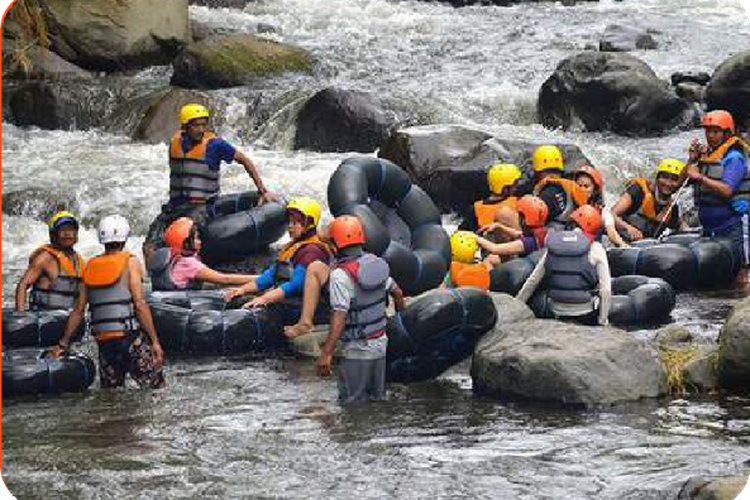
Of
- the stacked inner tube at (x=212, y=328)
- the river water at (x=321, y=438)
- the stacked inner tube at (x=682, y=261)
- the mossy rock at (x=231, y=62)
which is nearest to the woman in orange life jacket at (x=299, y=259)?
the stacked inner tube at (x=212, y=328)

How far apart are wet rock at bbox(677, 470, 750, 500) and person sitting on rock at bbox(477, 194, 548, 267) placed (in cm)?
539

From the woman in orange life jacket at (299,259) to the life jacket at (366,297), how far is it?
1.08 m

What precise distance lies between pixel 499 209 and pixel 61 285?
3922 mm

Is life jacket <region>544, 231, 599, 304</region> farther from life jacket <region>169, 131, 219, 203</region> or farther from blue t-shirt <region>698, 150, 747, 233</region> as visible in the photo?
life jacket <region>169, 131, 219, 203</region>

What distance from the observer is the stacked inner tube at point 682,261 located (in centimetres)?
1261

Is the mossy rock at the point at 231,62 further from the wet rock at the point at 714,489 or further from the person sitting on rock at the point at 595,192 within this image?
the wet rock at the point at 714,489

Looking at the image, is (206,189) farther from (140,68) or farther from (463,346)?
(140,68)

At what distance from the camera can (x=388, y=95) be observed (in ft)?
64.5

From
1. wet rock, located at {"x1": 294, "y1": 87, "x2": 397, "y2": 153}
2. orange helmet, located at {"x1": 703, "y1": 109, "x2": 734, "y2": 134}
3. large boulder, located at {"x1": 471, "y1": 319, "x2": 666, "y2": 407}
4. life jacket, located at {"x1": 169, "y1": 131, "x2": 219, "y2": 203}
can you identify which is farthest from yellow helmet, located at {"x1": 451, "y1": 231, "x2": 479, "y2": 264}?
wet rock, located at {"x1": 294, "y1": 87, "x2": 397, "y2": 153}

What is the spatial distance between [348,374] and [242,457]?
1.32m

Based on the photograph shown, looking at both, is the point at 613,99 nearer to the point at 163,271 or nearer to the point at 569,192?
the point at 569,192

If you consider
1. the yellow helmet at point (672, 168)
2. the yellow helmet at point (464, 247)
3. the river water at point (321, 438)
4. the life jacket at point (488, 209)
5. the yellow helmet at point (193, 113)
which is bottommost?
the river water at point (321, 438)

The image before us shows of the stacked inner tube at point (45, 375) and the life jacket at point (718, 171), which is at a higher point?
the life jacket at point (718, 171)

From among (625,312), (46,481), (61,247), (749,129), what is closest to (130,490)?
(46,481)
